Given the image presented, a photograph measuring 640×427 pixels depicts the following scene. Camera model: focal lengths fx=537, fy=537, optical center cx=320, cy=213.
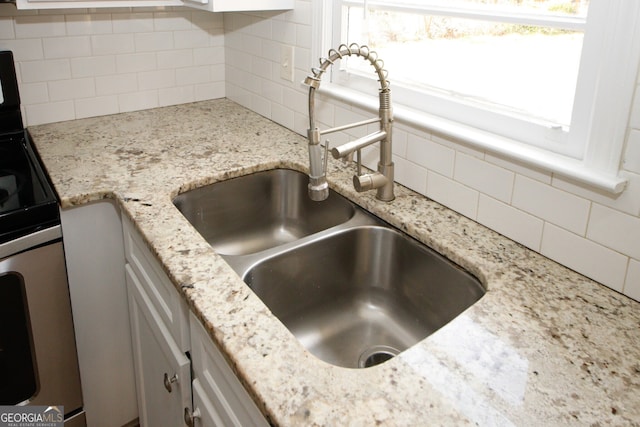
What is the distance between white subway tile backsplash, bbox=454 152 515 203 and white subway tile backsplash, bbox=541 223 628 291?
13 cm

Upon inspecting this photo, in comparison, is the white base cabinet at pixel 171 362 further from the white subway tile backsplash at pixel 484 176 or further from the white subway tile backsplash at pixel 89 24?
the white subway tile backsplash at pixel 89 24

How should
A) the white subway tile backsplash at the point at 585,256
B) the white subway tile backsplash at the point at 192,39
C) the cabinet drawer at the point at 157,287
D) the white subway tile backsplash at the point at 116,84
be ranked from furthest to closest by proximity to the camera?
1. the white subway tile backsplash at the point at 192,39
2. the white subway tile backsplash at the point at 116,84
3. the cabinet drawer at the point at 157,287
4. the white subway tile backsplash at the point at 585,256

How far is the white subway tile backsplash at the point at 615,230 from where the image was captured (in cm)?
99

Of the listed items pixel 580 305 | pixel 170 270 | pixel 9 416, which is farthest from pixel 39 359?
pixel 580 305

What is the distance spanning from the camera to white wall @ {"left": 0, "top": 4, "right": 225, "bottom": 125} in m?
1.86

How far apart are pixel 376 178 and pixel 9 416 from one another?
1.19m

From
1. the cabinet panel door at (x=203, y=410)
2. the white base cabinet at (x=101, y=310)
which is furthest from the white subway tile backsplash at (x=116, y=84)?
the cabinet panel door at (x=203, y=410)

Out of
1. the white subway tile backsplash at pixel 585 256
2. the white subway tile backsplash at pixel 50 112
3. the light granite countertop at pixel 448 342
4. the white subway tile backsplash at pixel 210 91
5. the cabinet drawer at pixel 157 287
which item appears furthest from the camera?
the white subway tile backsplash at pixel 210 91

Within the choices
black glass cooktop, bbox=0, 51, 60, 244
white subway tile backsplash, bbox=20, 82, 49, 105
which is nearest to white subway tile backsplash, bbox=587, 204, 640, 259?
black glass cooktop, bbox=0, 51, 60, 244

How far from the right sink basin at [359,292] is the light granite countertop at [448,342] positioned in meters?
0.07

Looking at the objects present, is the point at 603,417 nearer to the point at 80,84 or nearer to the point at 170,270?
the point at 170,270

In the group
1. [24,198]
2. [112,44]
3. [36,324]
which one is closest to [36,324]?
[36,324]

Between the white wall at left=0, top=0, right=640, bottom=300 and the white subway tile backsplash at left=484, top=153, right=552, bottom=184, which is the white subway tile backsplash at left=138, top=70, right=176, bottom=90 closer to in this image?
the white wall at left=0, top=0, right=640, bottom=300

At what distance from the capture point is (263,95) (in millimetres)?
2078
